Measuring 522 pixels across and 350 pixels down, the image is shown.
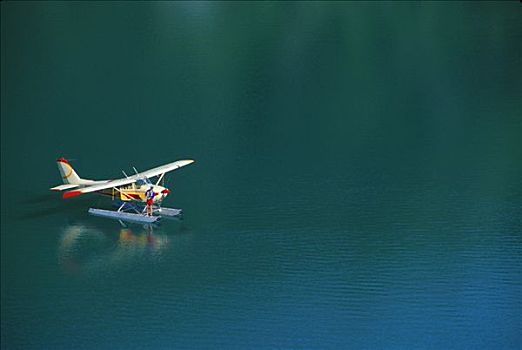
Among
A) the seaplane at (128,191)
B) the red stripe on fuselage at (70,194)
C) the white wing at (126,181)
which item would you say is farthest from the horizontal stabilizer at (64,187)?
the red stripe on fuselage at (70,194)

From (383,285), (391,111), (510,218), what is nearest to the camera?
(383,285)

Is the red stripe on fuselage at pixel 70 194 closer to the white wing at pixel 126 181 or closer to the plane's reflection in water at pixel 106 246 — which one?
the white wing at pixel 126 181

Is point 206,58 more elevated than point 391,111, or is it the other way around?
point 206,58

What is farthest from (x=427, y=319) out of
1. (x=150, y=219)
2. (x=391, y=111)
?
(x=391, y=111)

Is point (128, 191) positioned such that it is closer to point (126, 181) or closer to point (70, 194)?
point (126, 181)

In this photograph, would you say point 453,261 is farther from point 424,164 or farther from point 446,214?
point 424,164

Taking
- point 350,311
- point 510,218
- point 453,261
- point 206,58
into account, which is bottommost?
point 350,311

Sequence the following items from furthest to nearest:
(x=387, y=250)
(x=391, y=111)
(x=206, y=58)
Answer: (x=206, y=58) < (x=391, y=111) < (x=387, y=250)
